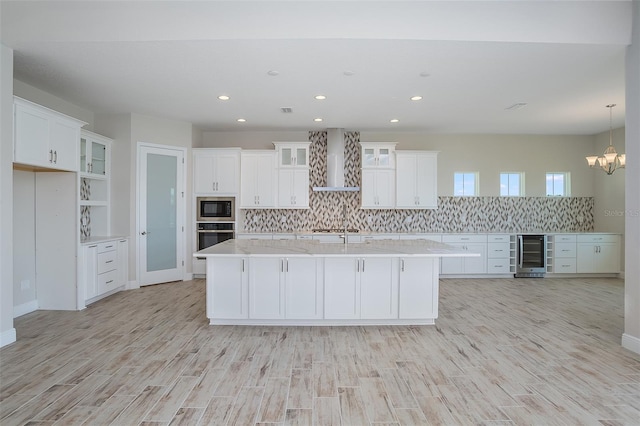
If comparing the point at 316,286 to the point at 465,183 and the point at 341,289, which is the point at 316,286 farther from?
the point at 465,183

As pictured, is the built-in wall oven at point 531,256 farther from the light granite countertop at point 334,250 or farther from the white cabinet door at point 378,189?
the light granite countertop at point 334,250

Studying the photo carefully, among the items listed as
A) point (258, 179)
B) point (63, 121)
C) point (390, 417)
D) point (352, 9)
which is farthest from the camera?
point (258, 179)

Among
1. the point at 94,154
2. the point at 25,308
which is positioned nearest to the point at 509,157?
the point at 94,154

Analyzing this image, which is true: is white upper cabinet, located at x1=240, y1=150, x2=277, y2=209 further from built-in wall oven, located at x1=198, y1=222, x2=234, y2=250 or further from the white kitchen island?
the white kitchen island

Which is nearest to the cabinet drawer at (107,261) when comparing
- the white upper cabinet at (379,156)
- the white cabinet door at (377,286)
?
the white cabinet door at (377,286)

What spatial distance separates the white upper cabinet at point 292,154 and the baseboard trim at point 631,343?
4907 millimetres

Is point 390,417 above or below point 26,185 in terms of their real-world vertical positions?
below

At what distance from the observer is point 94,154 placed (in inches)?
195

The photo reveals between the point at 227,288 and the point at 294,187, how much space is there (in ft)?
9.93

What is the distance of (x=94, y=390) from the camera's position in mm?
2361

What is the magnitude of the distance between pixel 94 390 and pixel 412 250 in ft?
9.93

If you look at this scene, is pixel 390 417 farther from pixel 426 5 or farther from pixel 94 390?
pixel 426 5

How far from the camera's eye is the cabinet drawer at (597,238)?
621 centimetres

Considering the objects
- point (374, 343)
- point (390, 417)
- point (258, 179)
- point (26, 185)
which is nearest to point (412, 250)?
point (374, 343)
